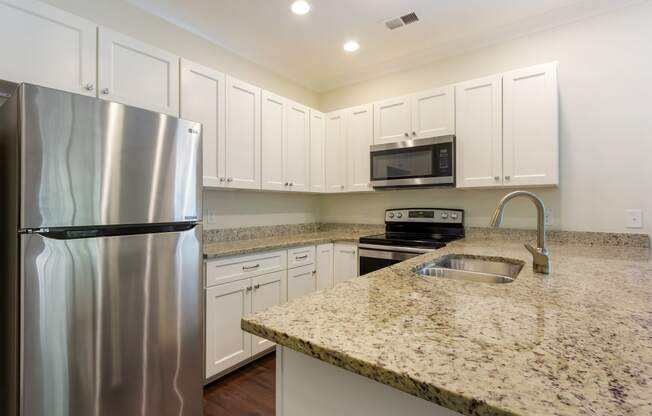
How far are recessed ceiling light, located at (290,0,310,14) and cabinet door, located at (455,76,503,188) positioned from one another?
4.44 feet

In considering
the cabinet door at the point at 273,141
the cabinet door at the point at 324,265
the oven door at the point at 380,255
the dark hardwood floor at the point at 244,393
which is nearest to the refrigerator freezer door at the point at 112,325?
the dark hardwood floor at the point at 244,393

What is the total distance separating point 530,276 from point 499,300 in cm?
41

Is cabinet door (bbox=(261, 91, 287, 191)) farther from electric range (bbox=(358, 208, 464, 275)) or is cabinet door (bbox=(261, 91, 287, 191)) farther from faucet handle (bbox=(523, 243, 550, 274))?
faucet handle (bbox=(523, 243, 550, 274))

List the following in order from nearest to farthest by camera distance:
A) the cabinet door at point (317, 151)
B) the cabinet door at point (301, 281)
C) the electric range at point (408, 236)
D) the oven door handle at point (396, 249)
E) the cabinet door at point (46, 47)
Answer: the cabinet door at point (46, 47)
the oven door handle at point (396, 249)
the electric range at point (408, 236)
the cabinet door at point (301, 281)
the cabinet door at point (317, 151)

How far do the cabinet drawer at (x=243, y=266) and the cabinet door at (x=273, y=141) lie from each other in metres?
0.64

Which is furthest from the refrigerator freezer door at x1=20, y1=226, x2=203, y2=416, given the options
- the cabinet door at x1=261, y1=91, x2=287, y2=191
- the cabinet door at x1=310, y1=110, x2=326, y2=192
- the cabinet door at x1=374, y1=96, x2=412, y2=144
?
the cabinet door at x1=374, y1=96, x2=412, y2=144

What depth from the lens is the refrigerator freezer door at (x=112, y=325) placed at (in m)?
1.21

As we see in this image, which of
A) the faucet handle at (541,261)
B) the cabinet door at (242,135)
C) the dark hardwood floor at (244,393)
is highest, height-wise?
the cabinet door at (242,135)

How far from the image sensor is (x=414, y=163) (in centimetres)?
278

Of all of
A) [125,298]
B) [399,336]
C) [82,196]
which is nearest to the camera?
[399,336]

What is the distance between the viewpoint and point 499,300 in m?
0.90

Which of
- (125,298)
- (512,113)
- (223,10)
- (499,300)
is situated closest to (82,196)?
(125,298)

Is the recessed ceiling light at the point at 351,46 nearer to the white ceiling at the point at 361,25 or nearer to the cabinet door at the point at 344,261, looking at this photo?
the white ceiling at the point at 361,25

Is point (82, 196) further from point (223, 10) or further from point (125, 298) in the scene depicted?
Answer: point (223, 10)
